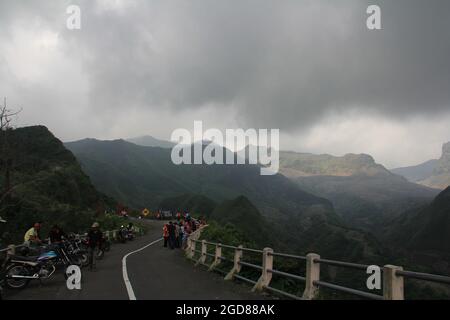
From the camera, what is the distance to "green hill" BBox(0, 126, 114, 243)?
3784 centimetres

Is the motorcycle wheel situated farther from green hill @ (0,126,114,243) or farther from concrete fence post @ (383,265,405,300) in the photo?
concrete fence post @ (383,265,405,300)

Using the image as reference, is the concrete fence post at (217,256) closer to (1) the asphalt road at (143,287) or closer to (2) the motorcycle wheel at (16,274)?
(1) the asphalt road at (143,287)

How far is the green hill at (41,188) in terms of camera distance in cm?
3784

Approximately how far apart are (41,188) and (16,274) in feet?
134

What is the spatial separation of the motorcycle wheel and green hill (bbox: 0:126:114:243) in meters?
2.22

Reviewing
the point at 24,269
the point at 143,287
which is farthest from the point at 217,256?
the point at 24,269

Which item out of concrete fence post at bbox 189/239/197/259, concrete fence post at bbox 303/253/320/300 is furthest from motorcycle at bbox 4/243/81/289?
concrete fence post at bbox 189/239/197/259

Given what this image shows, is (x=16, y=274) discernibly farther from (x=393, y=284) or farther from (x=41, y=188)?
(x=41, y=188)

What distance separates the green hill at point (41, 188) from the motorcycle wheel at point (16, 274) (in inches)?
87.4

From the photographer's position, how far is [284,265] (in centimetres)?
1731

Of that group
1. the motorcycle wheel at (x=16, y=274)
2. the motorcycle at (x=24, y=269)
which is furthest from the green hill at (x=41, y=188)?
the motorcycle wheel at (x=16, y=274)
